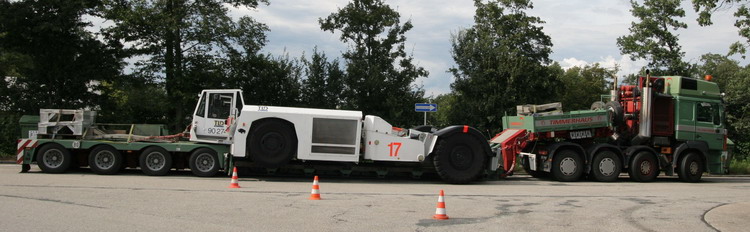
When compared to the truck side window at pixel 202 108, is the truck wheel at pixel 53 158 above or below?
below

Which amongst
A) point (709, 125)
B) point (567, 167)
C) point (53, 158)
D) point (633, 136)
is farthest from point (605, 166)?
point (53, 158)

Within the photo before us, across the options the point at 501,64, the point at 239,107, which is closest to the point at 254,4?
the point at 501,64

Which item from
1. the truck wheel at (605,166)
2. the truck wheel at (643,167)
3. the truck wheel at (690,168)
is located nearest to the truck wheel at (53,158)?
the truck wheel at (605,166)

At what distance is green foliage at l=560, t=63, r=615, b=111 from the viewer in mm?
50188

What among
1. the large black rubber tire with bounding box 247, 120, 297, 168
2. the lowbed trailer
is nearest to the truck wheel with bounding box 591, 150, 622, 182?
the lowbed trailer

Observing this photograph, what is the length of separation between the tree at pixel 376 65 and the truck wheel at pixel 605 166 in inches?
417

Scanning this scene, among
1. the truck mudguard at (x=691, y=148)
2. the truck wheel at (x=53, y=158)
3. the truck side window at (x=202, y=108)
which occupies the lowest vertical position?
the truck wheel at (x=53, y=158)

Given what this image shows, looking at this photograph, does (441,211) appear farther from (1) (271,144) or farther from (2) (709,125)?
(2) (709,125)

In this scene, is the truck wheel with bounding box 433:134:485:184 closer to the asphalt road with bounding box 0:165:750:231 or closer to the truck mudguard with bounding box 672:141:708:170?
the asphalt road with bounding box 0:165:750:231

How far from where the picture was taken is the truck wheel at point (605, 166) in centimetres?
1633

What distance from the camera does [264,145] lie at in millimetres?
13828

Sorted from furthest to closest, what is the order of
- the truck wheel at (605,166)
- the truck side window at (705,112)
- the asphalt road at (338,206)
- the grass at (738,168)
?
1. the grass at (738,168)
2. the truck side window at (705,112)
3. the truck wheel at (605,166)
4. the asphalt road at (338,206)

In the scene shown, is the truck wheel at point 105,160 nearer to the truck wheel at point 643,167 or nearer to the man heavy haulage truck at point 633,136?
the man heavy haulage truck at point 633,136

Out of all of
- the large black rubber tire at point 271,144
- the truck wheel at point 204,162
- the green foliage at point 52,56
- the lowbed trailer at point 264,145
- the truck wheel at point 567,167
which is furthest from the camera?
the green foliage at point 52,56
